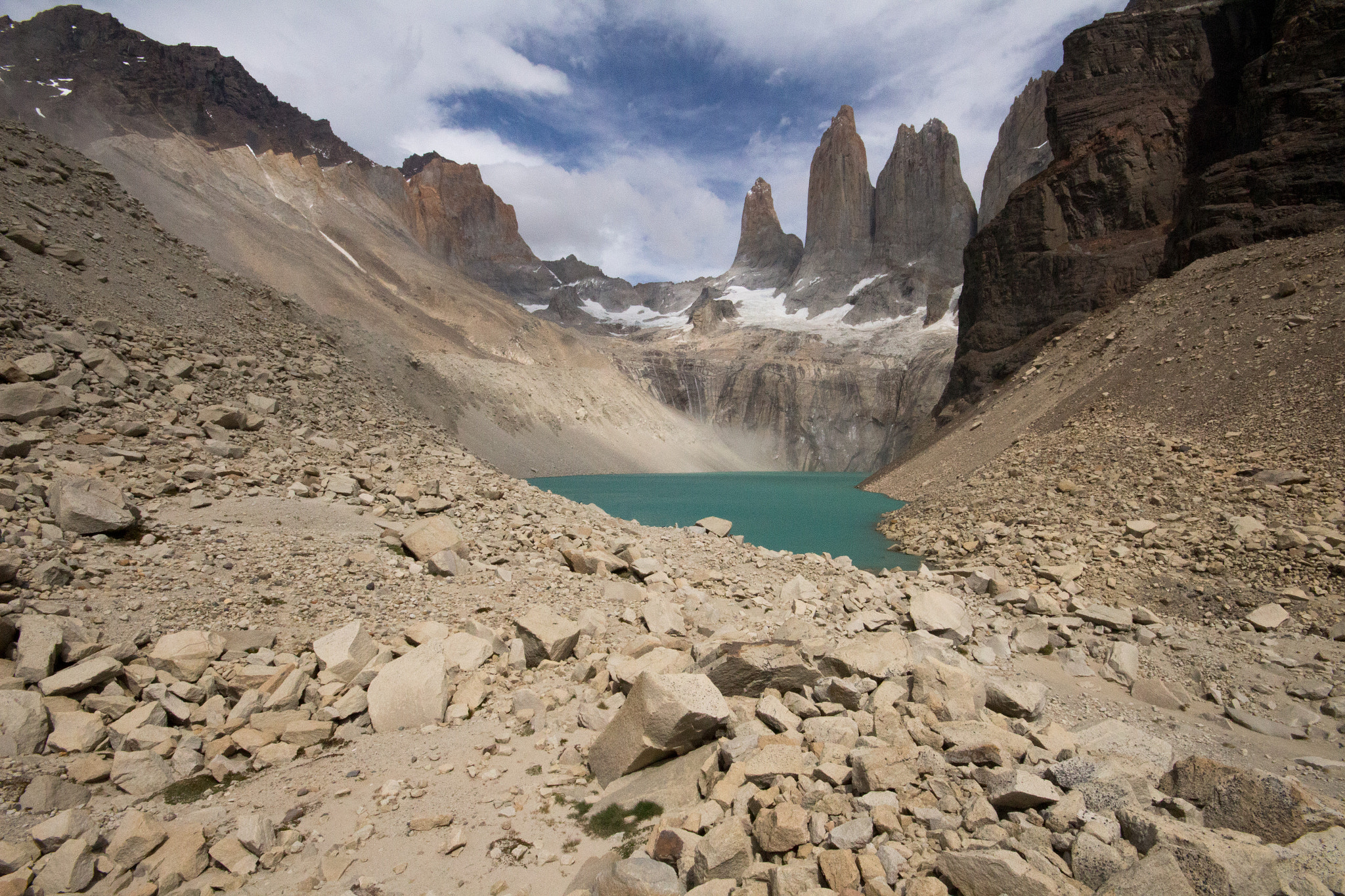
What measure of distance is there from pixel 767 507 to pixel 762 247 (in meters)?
132

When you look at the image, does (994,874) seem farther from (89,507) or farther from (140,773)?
(89,507)

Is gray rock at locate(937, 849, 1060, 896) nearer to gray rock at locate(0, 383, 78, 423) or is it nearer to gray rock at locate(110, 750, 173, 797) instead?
gray rock at locate(110, 750, 173, 797)

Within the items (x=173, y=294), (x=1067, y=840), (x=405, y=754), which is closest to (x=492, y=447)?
(x=173, y=294)

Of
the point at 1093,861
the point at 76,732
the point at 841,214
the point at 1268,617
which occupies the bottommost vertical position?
the point at 76,732

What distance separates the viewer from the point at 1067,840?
336 centimetres

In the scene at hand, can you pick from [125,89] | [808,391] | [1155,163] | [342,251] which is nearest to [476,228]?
[125,89]

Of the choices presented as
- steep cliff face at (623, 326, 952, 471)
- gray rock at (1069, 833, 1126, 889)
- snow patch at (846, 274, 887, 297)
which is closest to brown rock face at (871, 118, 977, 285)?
snow patch at (846, 274, 887, 297)

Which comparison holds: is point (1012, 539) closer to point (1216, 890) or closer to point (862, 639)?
point (862, 639)

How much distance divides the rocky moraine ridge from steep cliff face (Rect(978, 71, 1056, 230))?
102 m

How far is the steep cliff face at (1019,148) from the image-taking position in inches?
3735

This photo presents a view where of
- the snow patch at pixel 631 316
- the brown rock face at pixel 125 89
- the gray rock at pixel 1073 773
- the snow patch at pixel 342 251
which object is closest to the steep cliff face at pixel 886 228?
the snow patch at pixel 631 316

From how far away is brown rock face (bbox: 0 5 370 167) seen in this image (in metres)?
64.7

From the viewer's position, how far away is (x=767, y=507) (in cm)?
3450

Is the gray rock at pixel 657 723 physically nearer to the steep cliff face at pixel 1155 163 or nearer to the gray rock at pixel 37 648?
the gray rock at pixel 37 648
